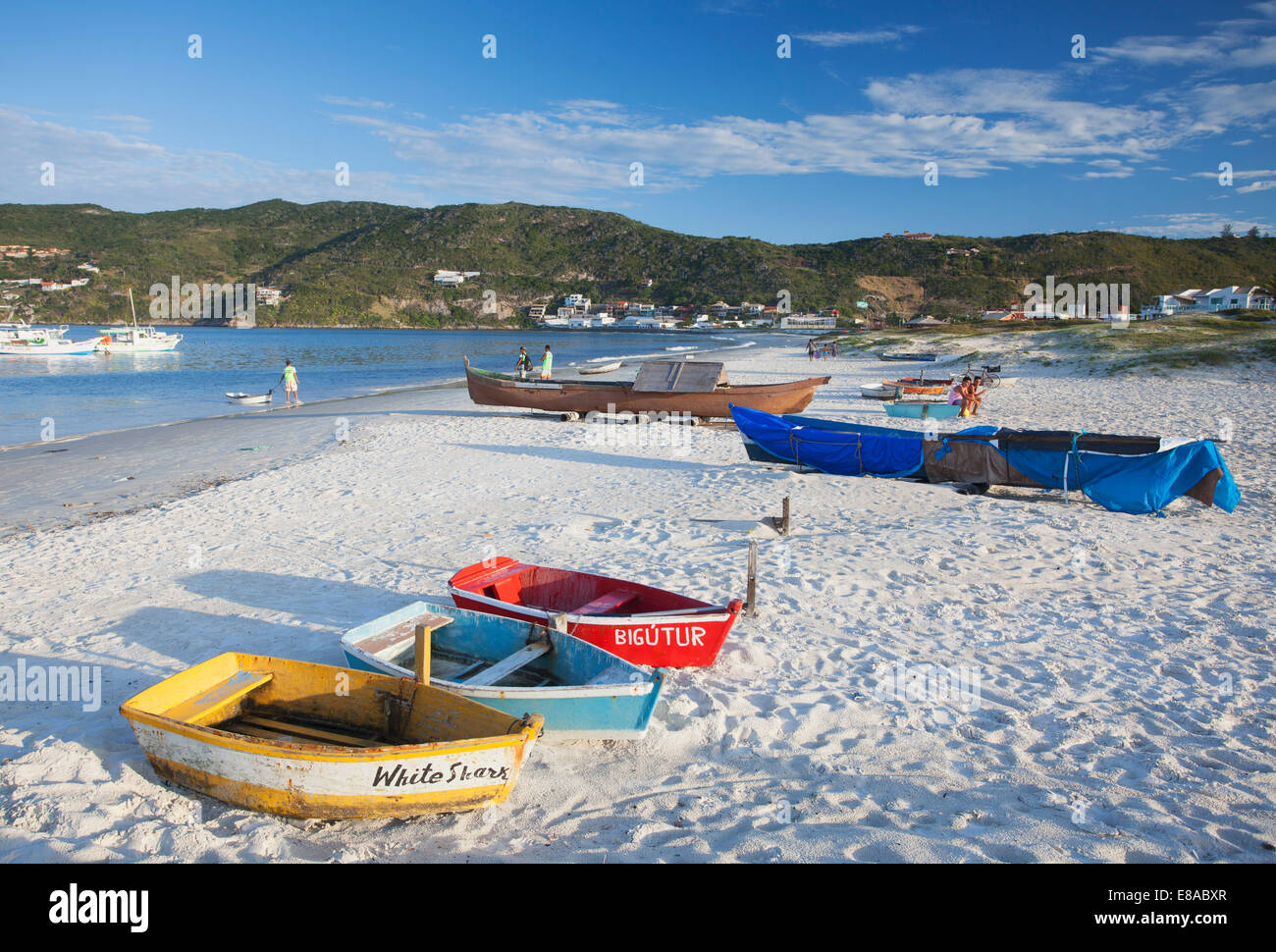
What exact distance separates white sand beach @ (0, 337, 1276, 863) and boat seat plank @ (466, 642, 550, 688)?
63cm

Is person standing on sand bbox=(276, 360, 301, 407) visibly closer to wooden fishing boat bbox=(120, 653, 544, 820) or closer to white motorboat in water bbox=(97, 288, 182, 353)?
wooden fishing boat bbox=(120, 653, 544, 820)

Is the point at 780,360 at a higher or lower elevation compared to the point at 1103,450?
higher

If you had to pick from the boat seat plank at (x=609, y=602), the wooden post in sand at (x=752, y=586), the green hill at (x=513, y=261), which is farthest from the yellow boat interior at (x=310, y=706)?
the green hill at (x=513, y=261)

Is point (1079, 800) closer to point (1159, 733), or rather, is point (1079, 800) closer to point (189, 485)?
point (1159, 733)

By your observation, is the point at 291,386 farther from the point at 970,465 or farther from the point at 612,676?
the point at 612,676

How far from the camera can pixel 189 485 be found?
45.0 feet

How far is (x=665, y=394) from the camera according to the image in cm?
2017

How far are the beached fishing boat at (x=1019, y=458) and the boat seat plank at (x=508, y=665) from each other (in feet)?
30.2

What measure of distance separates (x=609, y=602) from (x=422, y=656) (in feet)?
6.46

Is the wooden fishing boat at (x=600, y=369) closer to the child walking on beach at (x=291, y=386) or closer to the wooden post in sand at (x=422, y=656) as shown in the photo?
the child walking on beach at (x=291, y=386)

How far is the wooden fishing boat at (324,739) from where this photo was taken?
161 inches
